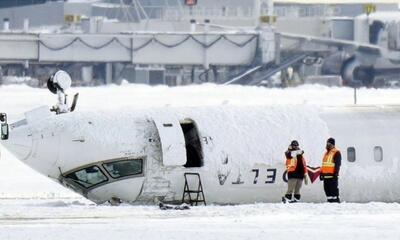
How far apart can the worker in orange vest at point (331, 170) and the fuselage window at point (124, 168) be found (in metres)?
5.44

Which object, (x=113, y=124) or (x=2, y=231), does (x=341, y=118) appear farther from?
(x=2, y=231)

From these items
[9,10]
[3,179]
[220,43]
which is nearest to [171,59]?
[220,43]

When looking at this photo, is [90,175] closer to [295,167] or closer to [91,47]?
[295,167]

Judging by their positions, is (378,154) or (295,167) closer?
(295,167)

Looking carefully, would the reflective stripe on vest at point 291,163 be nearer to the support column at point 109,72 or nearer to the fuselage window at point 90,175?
the fuselage window at point 90,175

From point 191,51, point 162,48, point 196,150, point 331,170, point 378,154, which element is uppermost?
point 162,48

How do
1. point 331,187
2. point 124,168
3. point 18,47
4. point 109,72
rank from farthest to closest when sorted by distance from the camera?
point 109,72 < point 18,47 < point 331,187 < point 124,168

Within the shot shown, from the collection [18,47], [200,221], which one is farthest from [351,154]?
[18,47]

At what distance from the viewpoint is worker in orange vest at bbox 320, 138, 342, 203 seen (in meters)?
42.3

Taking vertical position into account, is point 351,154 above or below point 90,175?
above

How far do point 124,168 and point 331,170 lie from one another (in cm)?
609

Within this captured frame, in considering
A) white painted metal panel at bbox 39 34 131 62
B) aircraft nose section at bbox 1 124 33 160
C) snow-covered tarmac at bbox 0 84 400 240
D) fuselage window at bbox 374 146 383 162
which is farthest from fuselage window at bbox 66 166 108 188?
white painted metal panel at bbox 39 34 131 62

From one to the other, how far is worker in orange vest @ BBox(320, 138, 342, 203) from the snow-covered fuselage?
1.96ft

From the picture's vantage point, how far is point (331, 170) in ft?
139
